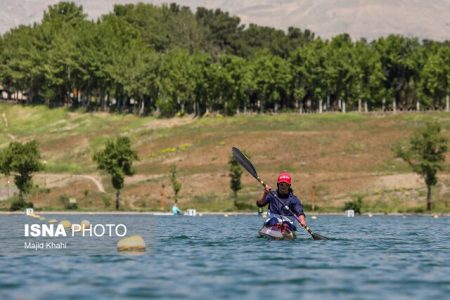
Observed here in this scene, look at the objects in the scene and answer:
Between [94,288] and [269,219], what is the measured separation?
2063 cm

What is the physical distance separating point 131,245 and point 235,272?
8476 mm

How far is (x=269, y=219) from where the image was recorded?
164ft

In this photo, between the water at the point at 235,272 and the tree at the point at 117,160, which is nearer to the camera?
the water at the point at 235,272

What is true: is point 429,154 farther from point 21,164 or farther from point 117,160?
point 21,164

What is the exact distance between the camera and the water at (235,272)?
29.4 m

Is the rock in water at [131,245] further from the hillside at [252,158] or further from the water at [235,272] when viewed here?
the hillside at [252,158]

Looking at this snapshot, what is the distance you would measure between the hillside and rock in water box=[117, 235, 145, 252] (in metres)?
75.9

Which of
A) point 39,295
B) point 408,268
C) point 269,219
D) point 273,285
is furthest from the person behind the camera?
point 269,219

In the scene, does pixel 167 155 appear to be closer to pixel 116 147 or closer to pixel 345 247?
pixel 116 147

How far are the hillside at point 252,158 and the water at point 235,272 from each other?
72.5 meters

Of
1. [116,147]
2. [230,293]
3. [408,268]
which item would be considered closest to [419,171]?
[116,147]

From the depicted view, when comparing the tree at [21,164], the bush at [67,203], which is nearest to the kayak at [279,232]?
the tree at [21,164]

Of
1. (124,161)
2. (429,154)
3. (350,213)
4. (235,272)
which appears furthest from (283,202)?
(124,161)

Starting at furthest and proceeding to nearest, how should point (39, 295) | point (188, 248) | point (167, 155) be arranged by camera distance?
1. point (167, 155)
2. point (188, 248)
3. point (39, 295)
